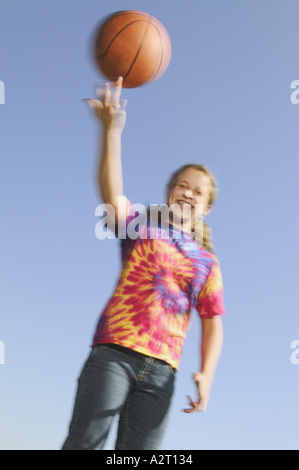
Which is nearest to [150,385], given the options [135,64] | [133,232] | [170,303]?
[170,303]

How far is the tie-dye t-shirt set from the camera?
11.4ft

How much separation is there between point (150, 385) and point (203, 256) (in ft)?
3.64

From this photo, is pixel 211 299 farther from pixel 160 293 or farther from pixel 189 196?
pixel 189 196

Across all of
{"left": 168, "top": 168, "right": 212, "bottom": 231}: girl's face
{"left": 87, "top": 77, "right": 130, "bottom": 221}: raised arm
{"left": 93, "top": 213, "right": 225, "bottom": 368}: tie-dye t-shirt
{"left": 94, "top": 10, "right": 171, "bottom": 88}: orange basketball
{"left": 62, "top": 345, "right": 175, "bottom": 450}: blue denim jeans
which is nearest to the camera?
{"left": 62, "top": 345, "right": 175, "bottom": 450}: blue denim jeans

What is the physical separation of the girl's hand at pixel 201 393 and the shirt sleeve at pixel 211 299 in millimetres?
489

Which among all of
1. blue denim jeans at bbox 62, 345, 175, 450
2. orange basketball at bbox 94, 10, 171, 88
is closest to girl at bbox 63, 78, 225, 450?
blue denim jeans at bbox 62, 345, 175, 450

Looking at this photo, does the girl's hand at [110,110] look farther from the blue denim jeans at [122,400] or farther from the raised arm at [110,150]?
the blue denim jeans at [122,400]

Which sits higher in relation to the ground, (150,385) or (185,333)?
(185,333)

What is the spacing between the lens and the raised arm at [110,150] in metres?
3.70

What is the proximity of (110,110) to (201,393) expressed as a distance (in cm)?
206

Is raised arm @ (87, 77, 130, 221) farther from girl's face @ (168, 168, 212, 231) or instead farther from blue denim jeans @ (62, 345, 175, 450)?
blue denim jeans @ (62, 345, 175, 450)
